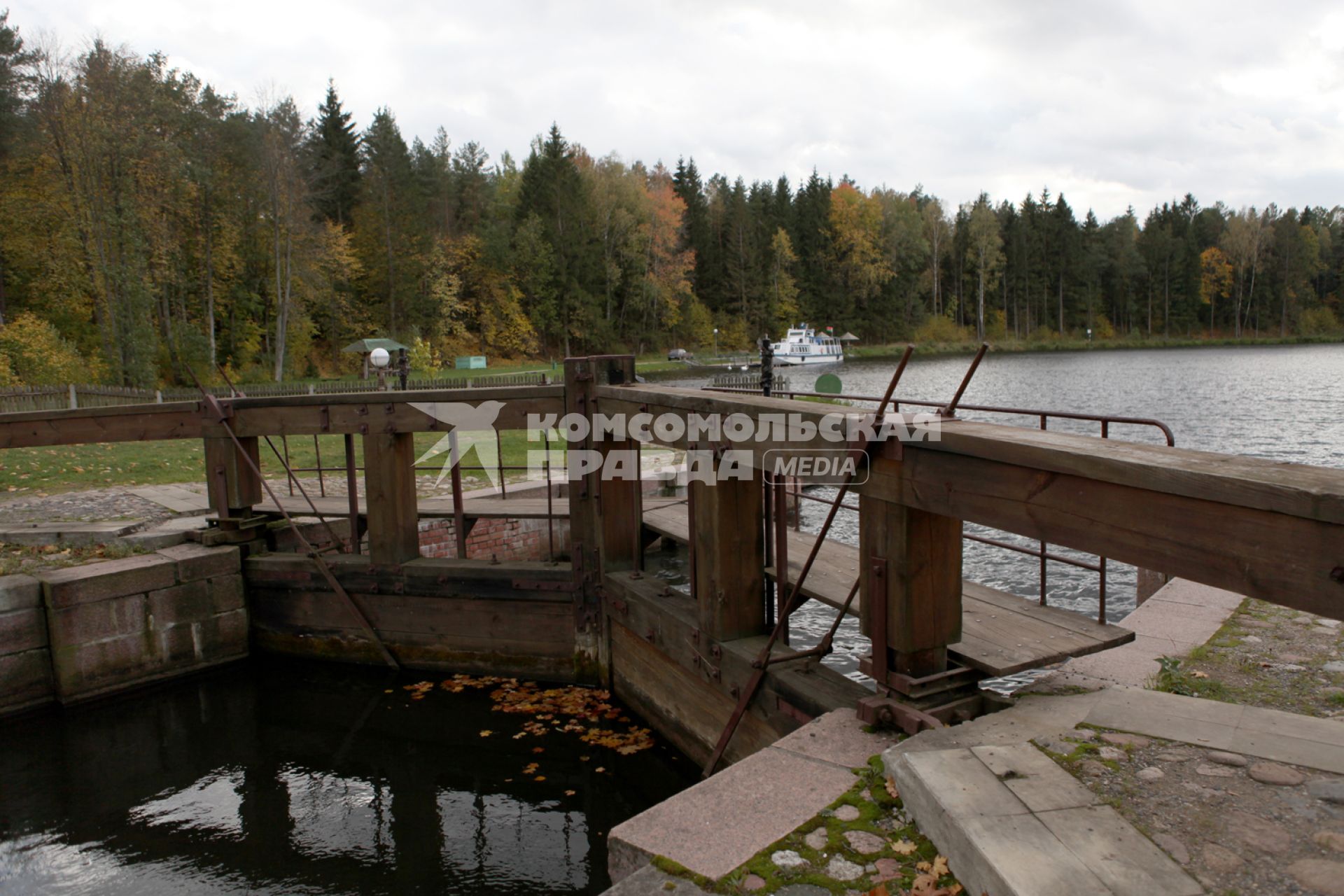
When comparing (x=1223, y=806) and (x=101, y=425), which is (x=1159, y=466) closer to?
(x=1223, y=806)

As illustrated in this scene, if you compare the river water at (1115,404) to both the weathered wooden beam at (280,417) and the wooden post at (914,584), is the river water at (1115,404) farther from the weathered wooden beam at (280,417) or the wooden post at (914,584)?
the weathered wooden beam at (280,417)

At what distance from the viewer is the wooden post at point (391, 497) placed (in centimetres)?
779

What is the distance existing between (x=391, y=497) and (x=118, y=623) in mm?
2619

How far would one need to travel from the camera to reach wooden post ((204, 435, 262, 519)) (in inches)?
339

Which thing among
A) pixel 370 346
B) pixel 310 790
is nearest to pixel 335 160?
pixel 370 346

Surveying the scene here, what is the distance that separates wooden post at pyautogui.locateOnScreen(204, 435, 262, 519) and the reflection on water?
1.65m

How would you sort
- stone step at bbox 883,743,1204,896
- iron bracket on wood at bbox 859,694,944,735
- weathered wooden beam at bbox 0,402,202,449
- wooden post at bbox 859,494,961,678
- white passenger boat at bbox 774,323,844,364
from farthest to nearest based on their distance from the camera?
1. white passenger boat at bbox 774,323,844,364
2. weathered wooden beam at bbox 0,402,202,449
3. wooden post at bbox 859,494,961,678
4. iron bracket on wood at bbox 859,694,944,735
5. stone step at bbox 883,743,1204,896

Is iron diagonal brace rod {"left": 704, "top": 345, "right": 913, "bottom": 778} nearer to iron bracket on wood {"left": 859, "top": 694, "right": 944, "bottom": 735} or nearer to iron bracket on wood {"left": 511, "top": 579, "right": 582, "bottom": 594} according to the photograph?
iron bracket on wood {"left": 859, "top": 694, "right": 944, "bottom": 735}

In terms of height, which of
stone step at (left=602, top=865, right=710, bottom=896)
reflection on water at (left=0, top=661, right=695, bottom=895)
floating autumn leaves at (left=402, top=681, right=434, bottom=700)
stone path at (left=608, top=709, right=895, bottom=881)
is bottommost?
reflection on water at (left=0, top=661, right=695, bottom=895)

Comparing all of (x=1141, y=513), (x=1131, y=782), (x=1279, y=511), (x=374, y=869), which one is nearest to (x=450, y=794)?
(x=374, y=869)

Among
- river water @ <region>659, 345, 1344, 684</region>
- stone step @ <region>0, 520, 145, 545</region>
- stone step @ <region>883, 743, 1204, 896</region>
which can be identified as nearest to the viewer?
stone step @ <region>883, 743, 1204, 896</region>

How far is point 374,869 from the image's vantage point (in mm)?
5504

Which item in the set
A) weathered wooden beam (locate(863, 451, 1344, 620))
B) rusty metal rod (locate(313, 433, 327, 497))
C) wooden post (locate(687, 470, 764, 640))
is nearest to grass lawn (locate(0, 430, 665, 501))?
rusty metal rod (locate(313, 433, 327, 497))

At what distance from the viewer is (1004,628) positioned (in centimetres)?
469
